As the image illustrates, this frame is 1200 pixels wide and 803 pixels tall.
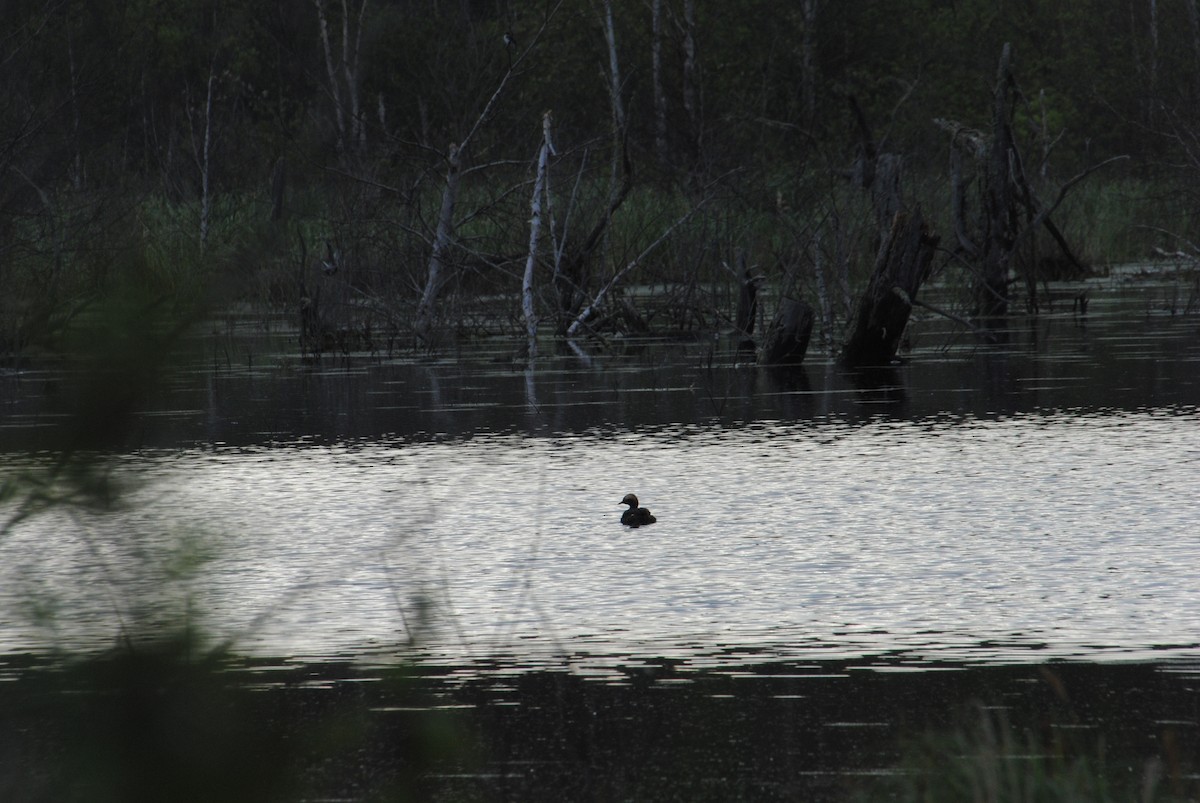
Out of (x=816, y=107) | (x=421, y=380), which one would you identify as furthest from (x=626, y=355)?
(x=816, y=107)

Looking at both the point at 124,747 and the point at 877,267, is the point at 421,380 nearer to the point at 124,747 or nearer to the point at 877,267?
the point at 877,267

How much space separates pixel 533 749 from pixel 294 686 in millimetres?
918

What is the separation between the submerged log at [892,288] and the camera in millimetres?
15688

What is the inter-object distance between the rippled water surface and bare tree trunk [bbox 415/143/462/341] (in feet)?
10.7

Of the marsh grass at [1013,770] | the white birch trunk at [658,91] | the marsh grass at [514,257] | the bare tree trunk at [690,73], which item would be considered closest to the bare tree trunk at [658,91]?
the white birch trunk at [658,91]

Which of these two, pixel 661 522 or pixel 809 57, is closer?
pixel 661 522

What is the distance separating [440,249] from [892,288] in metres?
4.73

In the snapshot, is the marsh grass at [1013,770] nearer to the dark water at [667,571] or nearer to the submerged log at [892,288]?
the dark water at [667,571]

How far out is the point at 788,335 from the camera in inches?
622

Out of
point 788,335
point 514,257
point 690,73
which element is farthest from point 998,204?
point 690,73

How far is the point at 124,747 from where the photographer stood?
2.50 meters

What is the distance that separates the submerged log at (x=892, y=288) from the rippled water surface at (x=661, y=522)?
2.59 ft

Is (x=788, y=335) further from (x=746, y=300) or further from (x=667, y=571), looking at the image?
(x=667, y=571)

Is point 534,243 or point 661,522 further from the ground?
point 534,243
